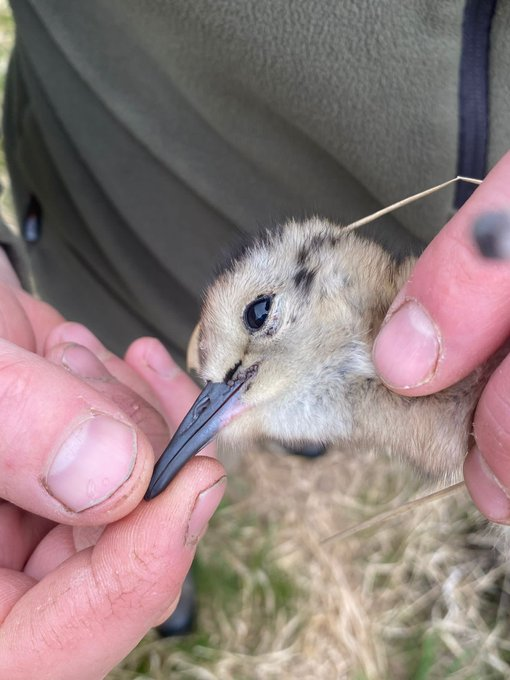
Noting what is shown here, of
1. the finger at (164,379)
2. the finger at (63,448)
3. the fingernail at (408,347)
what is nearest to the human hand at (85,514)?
the finger at (63,448)

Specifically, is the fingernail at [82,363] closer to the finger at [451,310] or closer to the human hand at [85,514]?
the human hand at [85,514]

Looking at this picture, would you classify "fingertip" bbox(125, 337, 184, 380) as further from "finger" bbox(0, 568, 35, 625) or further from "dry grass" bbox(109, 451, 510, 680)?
"dry grass" bbox(109, 451, 510, 680)

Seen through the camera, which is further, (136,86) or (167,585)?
(136,86)

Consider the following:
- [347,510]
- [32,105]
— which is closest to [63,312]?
[32,105]

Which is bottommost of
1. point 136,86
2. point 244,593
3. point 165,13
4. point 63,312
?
point 244,593

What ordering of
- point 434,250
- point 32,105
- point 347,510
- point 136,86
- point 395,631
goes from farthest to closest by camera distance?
point 347,510 → point 395,631 → point 32,105 → point 136,86 → point 434,250

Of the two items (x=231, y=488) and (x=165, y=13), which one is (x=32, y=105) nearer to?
(x=165, y=13)

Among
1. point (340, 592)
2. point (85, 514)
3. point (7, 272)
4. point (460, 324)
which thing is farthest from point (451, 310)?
point (340, 592)

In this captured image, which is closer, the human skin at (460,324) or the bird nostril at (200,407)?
the human skin at (460,324)
